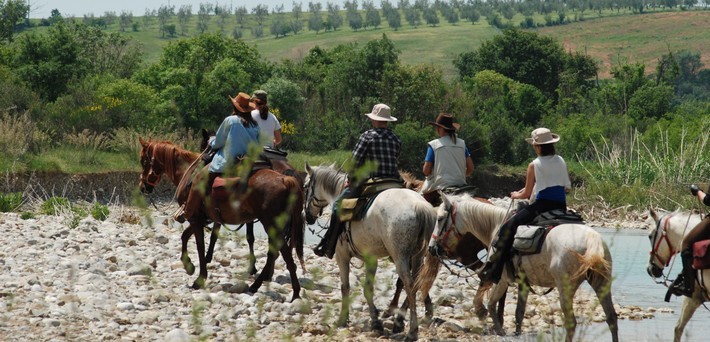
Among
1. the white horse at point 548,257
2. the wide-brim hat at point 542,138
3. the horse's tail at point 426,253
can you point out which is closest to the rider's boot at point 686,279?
the white horse at point 548,257

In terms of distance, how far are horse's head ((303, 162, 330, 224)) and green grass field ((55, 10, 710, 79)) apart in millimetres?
104859

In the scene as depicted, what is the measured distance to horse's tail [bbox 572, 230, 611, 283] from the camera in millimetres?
9305

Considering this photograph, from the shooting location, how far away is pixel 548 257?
32.2 feet

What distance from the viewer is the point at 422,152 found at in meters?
43.4

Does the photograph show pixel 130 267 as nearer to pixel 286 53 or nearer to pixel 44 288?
pixel 44 288

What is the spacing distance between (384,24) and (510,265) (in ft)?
557

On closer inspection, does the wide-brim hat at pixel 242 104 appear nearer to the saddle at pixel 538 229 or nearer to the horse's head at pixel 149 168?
the horse's head at pixel 149 168

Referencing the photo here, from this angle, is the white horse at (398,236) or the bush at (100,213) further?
the bush at (100,213)

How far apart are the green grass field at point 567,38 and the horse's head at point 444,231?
349 ft

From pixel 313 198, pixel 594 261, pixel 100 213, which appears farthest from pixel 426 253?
pixel 100 213

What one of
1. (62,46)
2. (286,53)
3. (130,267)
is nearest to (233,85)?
(62,46)

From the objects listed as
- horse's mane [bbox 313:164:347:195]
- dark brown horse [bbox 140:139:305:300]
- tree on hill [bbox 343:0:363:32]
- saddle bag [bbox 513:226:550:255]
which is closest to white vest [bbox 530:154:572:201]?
saddle bag [bbox 513:226:550:255]

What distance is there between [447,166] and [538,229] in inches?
80.1

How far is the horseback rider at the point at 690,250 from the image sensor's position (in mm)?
9531
